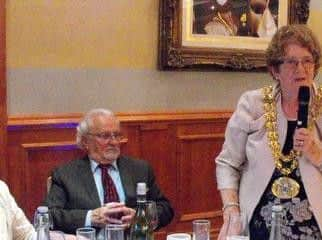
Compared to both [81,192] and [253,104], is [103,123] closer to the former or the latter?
[81,192]

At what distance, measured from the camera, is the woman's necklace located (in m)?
2.31

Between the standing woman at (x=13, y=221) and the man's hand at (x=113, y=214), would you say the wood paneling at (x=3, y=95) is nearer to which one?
the man's hand at (x=113, y=214)

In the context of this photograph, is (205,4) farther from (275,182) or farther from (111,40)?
(275,182)

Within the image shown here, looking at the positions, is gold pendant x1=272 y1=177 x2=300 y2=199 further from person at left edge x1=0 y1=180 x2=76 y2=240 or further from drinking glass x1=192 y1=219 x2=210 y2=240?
person at left edge x1=0 y1=180 x2=76 y2=240

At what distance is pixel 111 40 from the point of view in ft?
12.9

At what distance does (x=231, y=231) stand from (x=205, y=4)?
255cm

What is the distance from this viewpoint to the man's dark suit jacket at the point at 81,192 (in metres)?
2.90

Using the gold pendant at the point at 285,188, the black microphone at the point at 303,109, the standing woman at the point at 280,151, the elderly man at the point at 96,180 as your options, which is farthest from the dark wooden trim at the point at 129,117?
the black microphone at the point at 303,109

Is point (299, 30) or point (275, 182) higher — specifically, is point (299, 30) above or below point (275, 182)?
above

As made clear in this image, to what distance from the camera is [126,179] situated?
10.1ft

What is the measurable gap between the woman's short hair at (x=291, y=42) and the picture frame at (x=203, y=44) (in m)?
1.73

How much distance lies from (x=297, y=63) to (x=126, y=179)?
1135mm

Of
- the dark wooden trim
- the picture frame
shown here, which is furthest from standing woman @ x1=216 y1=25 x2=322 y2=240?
the picture frame

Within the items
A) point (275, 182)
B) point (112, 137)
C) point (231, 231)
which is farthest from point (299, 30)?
point (112, 137)
